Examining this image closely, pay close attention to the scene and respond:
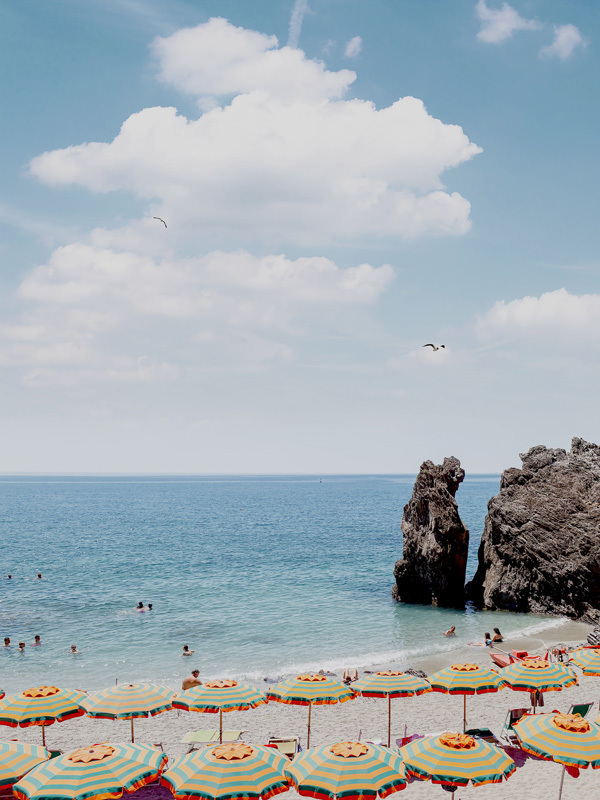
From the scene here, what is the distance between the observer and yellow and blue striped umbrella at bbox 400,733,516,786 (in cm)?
1201

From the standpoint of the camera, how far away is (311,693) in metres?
16.8

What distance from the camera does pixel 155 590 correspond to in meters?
51.2

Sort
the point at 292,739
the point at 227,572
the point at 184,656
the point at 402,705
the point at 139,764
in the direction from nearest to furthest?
the point at 139,764 < the point at 292,739 < the point at 402,705 < the point at 184,656 < the point at 227,572

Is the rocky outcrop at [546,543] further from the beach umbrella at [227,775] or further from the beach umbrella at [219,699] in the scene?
the beach umbrella at [227,775]

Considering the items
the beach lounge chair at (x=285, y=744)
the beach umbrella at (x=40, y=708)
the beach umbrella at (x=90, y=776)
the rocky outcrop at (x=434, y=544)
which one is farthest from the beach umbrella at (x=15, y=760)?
the rocky outcrop at (x=434, y=544)

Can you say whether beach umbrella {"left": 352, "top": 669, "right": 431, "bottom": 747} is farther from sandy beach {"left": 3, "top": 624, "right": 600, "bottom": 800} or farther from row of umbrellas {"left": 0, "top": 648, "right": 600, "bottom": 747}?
sandy beach {"left": 3, "top": 624, "right": 600, "bottom": 800}

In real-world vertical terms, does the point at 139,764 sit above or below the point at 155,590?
above

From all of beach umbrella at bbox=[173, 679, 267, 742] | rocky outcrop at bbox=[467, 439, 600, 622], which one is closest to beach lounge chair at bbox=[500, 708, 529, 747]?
beach umbrella at bbox=[173, 679, 267, 742]

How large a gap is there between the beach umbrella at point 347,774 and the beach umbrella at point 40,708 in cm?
685

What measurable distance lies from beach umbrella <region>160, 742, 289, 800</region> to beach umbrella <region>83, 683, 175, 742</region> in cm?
372

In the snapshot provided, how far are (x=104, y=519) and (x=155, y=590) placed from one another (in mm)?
83413

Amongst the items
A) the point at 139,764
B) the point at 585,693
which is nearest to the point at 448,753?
the point at 139,764

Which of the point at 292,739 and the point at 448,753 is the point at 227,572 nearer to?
the point at 292,739

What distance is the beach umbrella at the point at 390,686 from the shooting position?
1719 cm
